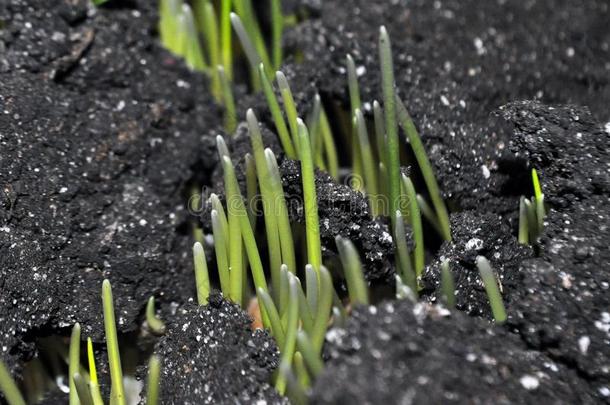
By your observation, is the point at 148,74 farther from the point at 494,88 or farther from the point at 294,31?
the point at 494,88

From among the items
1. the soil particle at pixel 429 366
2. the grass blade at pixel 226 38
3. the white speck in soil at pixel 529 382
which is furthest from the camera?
the grass blade at pixel 226 38

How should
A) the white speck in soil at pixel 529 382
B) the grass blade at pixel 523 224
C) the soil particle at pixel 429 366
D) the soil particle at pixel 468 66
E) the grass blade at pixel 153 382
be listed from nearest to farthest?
the soil particle at pixel 429 366 < the white speck in soil at pixel 529 382 < the grass blade at pixel 153 382 < the grass blade at pixel 523 224 < the soil particle at pixel 468 66

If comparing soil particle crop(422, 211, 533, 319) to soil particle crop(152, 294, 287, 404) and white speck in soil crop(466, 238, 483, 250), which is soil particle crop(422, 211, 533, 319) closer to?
white speck in soil crop(466, 238, 483, 250)

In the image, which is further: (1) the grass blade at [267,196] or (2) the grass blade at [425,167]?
(2) the grass blade at [425,167]

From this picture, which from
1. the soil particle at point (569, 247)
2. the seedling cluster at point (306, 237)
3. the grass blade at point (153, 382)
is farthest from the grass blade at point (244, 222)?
the soil particle at point (569, 247)

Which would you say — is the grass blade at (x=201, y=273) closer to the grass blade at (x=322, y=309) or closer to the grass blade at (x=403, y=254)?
the grass blade at (x=322, y=309)

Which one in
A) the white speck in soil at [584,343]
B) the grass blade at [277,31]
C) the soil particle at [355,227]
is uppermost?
the grass blade at [277,31]

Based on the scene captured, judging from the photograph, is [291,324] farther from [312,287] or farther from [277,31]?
[277,31]

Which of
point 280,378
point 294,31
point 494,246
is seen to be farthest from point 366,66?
point 280,378
